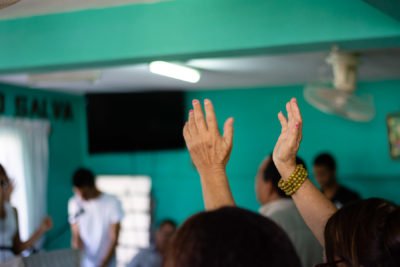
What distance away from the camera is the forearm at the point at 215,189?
4.84 feet

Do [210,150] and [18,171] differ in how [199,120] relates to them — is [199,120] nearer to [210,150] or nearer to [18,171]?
[210,150]

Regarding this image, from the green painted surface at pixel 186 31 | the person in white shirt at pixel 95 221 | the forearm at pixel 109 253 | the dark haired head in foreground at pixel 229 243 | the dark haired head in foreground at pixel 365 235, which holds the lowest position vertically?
the forearm at pixel 109 253

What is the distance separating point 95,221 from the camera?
5.00 m

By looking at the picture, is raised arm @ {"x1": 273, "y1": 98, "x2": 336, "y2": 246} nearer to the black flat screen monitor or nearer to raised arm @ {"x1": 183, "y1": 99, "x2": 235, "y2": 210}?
raised arm @ {"x1": 183, "y1": 99, "x2": 235, "y2": 210}

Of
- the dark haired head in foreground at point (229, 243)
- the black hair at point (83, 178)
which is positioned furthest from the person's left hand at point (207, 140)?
the black hair at point (83, 178)

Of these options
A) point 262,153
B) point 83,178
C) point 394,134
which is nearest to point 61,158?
point 262,153

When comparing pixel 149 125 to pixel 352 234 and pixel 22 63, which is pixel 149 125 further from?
pixel 352 234

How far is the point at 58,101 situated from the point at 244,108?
203 cm

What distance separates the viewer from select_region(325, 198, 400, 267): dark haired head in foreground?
1.21 m

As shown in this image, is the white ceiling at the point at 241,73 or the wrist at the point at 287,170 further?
the white ceiling at the point at 241,73

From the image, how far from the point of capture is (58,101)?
23.0ft

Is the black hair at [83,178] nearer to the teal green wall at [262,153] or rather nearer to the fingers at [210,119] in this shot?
the teal green wall at [262,153]

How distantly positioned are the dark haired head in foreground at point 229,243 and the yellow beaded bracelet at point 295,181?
713 millimetres

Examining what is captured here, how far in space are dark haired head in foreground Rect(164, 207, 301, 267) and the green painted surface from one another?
2.01 m
